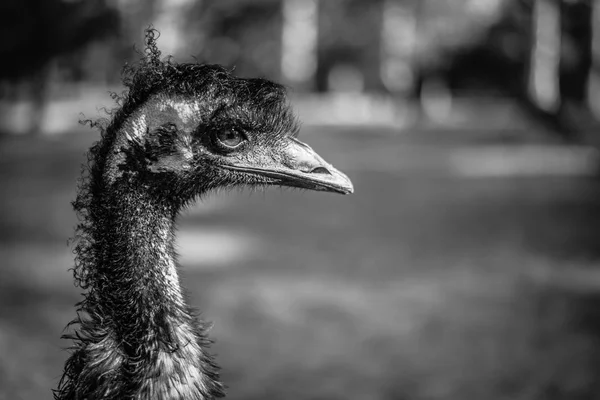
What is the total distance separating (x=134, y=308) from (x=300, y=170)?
0.71 m

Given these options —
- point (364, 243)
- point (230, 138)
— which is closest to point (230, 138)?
point (230, 138)

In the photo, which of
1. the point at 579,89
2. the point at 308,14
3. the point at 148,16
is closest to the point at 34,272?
the point at 148,16

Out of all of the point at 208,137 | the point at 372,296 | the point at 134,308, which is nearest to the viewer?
the point at 134,308

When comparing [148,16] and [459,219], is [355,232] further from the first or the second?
[148,16]

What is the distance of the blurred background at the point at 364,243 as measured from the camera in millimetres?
6207

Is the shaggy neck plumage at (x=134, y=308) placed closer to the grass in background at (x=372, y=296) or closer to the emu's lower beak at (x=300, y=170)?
the emu's lower beak at (x=300, y=170)

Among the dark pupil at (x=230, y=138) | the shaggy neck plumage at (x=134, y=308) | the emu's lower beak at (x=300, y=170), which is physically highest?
the dark pupil at (x=230, y=138)

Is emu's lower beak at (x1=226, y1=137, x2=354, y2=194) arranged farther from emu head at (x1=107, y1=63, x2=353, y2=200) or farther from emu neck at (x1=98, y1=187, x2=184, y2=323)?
emu neck at (x1=98, y1=187, x2=184, y2=323)

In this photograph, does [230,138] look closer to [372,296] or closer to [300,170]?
[300,170]

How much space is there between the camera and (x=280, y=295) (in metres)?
7.82

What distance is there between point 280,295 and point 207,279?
0.73 metres

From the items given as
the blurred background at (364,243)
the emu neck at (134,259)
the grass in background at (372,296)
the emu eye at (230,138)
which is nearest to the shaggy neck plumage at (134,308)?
the emu neck at (134,259)

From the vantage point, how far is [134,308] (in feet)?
9.35

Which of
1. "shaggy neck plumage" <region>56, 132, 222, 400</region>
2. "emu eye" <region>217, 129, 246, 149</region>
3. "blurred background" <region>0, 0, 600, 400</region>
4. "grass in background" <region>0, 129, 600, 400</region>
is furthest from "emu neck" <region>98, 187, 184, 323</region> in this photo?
"blurred background" <region>0, 0, 600, 400</region>
